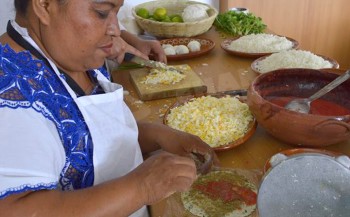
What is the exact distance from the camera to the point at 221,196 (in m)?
0.93

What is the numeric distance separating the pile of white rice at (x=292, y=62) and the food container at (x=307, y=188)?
0.96 metres

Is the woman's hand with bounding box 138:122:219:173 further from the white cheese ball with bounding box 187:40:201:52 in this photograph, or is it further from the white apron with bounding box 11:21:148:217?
the white cheese ball with bounding box 187:40:201:52

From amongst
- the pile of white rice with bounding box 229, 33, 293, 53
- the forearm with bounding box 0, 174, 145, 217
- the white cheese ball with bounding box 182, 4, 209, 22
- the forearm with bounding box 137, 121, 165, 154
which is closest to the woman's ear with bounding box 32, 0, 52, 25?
the forearm with bounding box 0, 174, 145, 217

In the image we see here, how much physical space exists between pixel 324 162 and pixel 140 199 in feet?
1.32

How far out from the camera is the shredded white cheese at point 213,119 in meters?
1.13

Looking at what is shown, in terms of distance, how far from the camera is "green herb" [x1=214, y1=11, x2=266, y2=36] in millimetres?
2170

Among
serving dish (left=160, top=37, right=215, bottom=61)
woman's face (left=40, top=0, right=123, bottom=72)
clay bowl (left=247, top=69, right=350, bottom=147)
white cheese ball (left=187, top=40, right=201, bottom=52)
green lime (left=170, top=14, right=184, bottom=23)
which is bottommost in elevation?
serving dish (left=160, top=37, right=215, bottom=61)

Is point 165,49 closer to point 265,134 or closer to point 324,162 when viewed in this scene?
point 265,134

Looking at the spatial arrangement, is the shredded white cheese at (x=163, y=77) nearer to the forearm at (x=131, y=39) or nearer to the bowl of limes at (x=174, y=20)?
the forearm at (x=131, y=39)

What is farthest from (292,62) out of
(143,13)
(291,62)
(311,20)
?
(311,20)

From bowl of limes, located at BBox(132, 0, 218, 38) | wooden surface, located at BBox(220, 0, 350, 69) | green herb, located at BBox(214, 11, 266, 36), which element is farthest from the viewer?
wooden surface, located at BBox(220, 0, 350, 69)

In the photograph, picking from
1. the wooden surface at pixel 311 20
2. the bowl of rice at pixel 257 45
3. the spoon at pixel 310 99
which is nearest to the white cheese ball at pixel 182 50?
the bowl of rice at pixel 257 45

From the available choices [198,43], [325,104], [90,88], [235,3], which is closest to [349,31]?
[235,3]

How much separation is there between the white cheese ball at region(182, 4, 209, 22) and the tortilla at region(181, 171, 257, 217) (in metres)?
1.34
